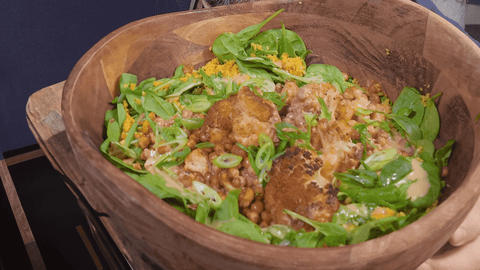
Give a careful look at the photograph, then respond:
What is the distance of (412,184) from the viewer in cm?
96

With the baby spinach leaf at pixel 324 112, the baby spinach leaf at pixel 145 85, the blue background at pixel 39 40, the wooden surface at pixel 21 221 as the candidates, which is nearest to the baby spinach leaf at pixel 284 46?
the baby spinach leaf at pixel 324 112

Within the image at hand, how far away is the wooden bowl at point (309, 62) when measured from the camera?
0.65 meters

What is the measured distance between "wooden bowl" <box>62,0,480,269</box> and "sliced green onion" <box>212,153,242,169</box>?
0.31m

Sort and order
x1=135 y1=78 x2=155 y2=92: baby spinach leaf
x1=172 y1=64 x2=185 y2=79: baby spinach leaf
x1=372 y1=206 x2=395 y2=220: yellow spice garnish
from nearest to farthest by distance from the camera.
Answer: x1=372 y1=206 x2=395 y2=220: yellow spice garnish, x1=135 y1=78 x2=155 y2=92: baby spinach leaf, x1=172 y1=64 x2=185 y2=79: baby spinach leaf

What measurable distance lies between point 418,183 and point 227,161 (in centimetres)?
58

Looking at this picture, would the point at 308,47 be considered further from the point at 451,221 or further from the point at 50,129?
the point at 50,129

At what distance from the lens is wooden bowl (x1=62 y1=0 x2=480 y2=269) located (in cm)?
65

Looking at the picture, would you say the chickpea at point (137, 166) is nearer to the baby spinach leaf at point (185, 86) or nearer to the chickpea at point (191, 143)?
the chickpea at point (191, 143)

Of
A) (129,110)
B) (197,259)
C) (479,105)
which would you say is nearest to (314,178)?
(197,259)

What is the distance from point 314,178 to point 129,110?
2.41ft

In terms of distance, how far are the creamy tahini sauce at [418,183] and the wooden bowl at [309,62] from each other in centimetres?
8

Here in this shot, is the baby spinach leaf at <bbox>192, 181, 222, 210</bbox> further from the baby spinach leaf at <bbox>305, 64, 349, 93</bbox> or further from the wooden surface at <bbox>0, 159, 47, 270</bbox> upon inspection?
the wooden surface at <bbox>0, 159, 47, 270</bbox>

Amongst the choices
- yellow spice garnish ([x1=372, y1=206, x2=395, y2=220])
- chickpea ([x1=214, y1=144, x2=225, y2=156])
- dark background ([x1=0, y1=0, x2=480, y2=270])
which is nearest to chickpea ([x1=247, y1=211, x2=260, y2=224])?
chickpea ([x1=214, y1=144, x2=225, y2=156])

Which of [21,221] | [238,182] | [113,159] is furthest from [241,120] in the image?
[21,221]
